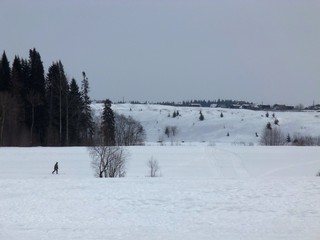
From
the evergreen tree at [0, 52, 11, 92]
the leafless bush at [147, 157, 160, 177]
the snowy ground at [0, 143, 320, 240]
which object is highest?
the evergreen tree at [0, 52, 11, 92]

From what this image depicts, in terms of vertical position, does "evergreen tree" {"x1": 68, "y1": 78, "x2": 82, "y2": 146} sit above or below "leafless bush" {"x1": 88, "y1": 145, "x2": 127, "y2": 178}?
above

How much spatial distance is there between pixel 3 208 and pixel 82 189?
4261 millimetres

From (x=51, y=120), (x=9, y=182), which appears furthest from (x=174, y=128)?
(x=9, y=182)

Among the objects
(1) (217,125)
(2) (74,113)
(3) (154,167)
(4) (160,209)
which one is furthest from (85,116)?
(1) (217,125)

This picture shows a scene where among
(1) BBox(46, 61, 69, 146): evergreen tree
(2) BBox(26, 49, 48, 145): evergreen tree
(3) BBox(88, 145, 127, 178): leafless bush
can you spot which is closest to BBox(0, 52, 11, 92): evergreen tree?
(2) BBox(26, 49, 48, 145): evergreen tree

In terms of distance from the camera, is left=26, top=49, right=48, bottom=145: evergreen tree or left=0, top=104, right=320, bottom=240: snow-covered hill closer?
left=0, top=104, right=320, bottom=240: snow-covered hill

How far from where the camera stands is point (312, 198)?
17.1 m

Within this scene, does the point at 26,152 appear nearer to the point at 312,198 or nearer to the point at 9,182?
the point at 9,182

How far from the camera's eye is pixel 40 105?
62.5 m

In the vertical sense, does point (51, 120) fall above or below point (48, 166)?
above

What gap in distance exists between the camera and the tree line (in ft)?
193

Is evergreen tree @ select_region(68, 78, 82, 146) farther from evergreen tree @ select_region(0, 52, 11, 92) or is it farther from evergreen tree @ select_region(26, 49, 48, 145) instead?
evergreen tree @ select_region(0, 52, 11, 92)

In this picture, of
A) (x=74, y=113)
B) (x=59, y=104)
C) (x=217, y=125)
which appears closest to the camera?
(x=59, y=104)

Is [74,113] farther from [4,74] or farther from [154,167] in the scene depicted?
[154,167]
